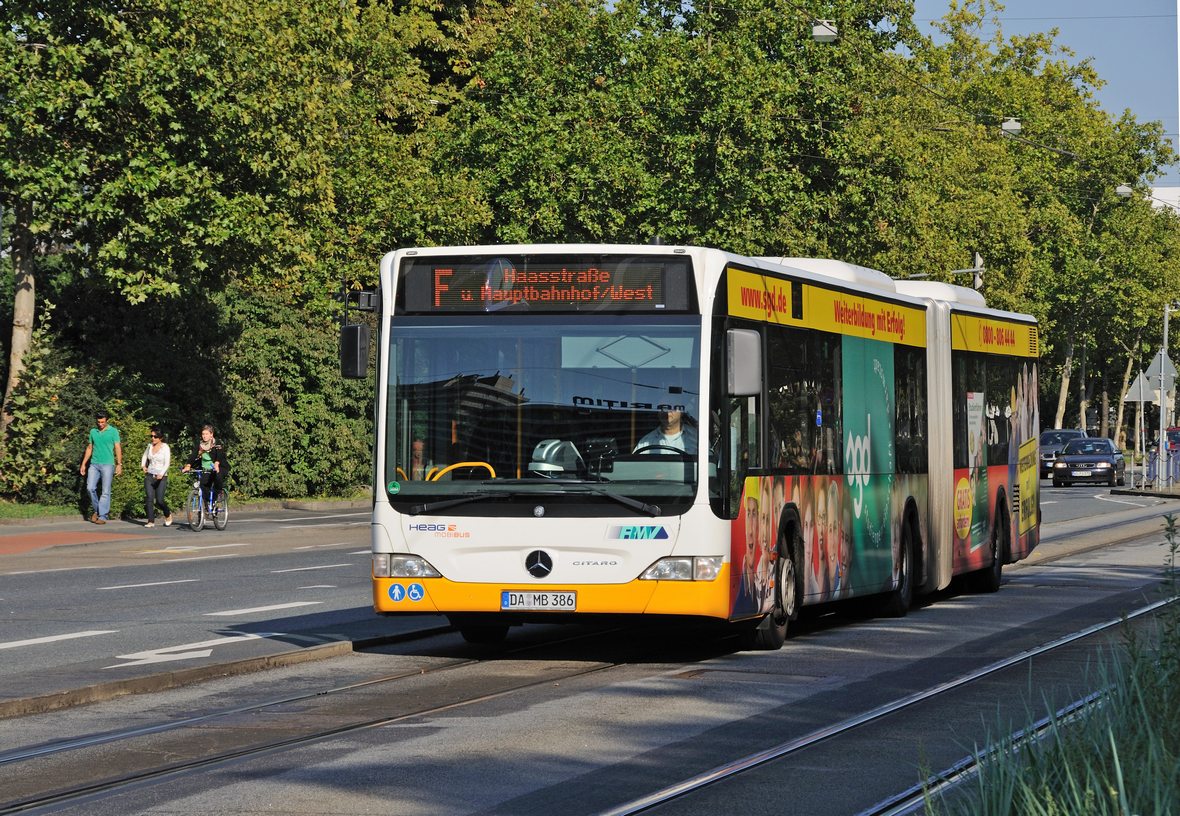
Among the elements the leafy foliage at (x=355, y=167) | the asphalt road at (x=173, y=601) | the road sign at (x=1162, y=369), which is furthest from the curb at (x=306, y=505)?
the road sign at (x=1162, y=369)

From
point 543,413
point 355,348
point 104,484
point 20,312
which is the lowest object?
point 104,484

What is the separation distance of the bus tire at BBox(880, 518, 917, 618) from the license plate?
542 centimetres

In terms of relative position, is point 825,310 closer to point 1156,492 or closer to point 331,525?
point 331,525

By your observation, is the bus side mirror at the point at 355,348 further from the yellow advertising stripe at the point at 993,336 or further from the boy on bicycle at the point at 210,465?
the boy on bicycle at the point at 210,465

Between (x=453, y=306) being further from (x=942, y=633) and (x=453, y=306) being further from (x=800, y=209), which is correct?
(x=800, y=209)

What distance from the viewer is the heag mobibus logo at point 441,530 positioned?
12.9m

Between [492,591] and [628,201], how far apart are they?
37.2 meters

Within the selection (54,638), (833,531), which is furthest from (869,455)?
(54,638)

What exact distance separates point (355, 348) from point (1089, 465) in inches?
2082

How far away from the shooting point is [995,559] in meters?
20.9

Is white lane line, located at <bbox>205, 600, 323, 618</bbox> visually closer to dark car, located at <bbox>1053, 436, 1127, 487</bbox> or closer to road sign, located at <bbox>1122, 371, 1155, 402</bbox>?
road sign, located at <bbox>1122, 371, 1155, 402</bbox>

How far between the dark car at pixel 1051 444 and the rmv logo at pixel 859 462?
171 ft

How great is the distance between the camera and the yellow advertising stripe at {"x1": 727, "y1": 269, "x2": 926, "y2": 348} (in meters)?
13.7

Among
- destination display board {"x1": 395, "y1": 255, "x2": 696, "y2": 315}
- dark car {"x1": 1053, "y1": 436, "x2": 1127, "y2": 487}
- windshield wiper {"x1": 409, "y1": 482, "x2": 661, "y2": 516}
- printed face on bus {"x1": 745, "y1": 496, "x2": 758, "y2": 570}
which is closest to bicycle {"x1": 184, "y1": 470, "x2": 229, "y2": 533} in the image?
destination display board {"x1": 395, "y1": 255, "x2": 696, "y2": 315}
